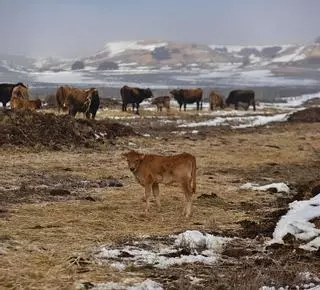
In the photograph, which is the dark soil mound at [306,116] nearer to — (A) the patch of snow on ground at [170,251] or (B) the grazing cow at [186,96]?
(B) the grazing cow at [186,96]

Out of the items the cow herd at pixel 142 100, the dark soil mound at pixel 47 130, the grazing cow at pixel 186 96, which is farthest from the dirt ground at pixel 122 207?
the grazing cow at pixel 186 96

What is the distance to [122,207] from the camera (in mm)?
11430

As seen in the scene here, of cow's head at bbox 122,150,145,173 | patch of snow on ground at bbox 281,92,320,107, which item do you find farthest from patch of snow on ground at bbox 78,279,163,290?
patch of snow on ground at bbox 281,92,320,107

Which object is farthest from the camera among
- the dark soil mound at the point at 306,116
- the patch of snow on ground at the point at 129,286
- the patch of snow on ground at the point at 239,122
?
the dark soil mound at the point at 306,116

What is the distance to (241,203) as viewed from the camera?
12414 millimetres

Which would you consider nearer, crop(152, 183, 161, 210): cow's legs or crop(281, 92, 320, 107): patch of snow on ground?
crop(152, 183, 161, 210): cow's legs

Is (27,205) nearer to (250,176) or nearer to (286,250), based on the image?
(286,250)

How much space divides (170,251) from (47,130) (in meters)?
12.6

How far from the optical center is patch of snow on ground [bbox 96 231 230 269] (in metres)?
7.72

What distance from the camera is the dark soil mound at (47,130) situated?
62.6 ft

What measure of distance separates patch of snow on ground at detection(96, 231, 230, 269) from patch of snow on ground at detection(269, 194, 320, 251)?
960 mm

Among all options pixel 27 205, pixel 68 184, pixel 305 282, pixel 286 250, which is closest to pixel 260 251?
pixel 286 250

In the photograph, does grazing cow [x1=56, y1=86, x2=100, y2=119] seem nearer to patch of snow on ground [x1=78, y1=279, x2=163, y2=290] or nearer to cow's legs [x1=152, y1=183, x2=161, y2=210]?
cow's legs [x1=152, y1=183, x2=161, y2=210]

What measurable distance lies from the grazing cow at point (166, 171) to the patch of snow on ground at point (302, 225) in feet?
5.54
